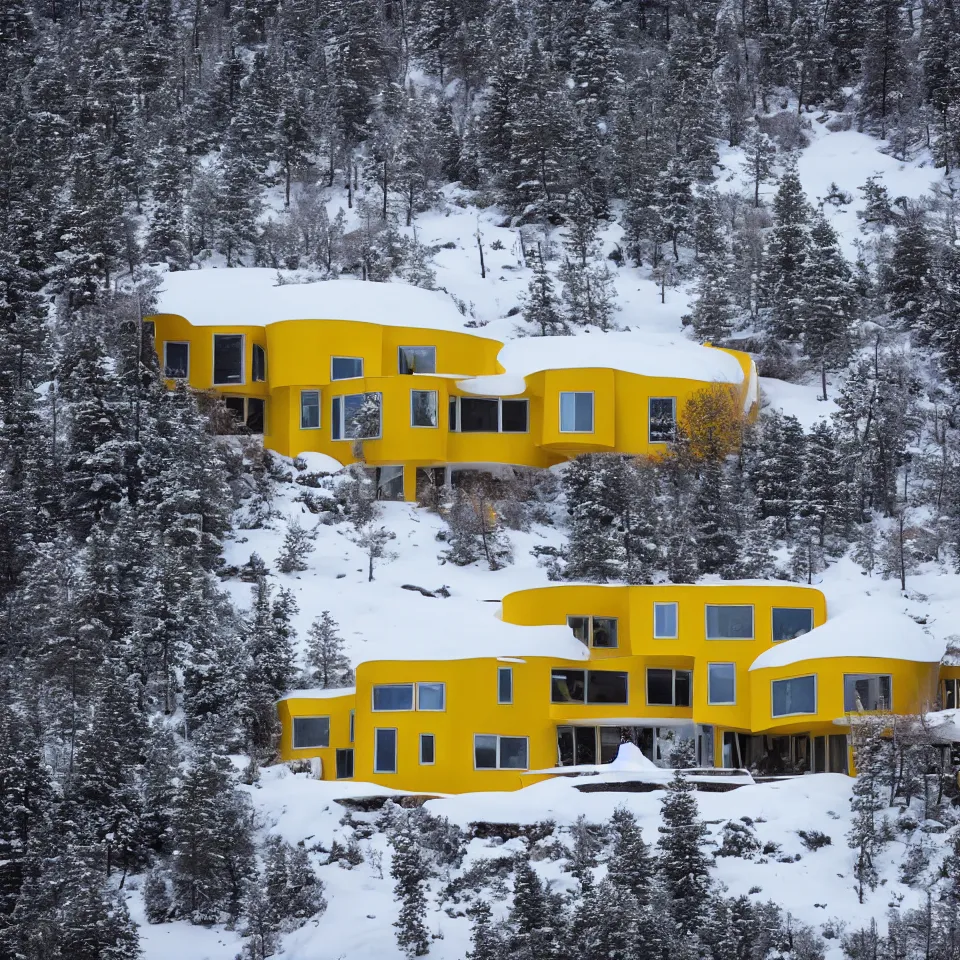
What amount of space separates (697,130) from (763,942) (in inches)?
1952

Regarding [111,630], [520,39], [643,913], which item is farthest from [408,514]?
[520,39]

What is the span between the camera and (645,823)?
1690 inches

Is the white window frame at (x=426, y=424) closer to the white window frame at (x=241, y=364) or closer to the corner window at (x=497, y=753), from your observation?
the white window frame at (x=241, y=364)

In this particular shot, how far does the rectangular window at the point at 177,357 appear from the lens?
6206 centimetres

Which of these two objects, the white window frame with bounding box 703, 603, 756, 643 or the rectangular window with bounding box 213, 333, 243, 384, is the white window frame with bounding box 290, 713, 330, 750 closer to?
the white window frame with bounding box 703, 603, 756, 643

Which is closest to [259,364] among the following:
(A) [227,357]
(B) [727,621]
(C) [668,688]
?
(A) [227,357]

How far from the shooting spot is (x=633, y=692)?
51156mm

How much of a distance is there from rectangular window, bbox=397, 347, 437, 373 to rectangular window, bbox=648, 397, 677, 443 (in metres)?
7.30

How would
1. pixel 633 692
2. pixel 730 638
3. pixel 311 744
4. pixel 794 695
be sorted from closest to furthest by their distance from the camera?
1. pixel 794 695
2. pixel 311 744
3. pixel 730 638
4. pixel 633 692

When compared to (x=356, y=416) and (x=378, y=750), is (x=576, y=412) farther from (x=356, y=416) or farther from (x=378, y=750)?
(x=378, y=750)

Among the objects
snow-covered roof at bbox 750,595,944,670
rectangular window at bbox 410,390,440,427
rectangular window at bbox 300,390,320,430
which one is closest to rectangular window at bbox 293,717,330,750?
snow-covered roof at bbox 750,595,944,670

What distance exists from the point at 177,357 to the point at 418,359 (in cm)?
794

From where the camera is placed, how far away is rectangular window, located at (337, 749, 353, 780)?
160ft

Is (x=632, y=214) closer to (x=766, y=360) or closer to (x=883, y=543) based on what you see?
(x=766, y=360)
